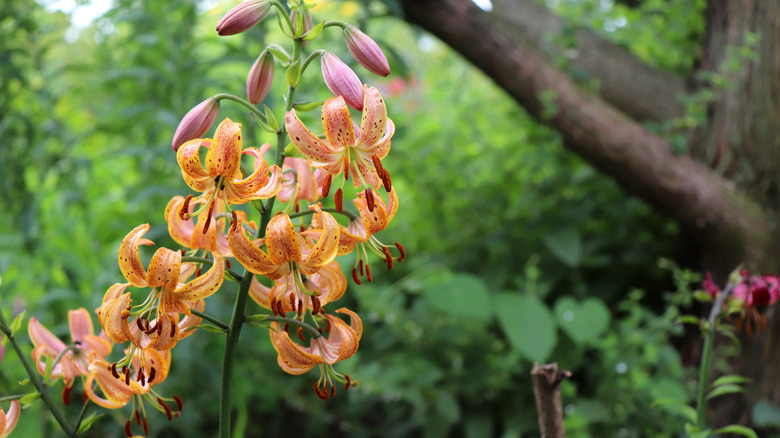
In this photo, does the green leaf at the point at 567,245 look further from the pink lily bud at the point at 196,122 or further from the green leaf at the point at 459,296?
the pink lily bud at the point at 196,122

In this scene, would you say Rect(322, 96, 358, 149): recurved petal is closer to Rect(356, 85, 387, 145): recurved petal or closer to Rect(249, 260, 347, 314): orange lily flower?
Rect(356, 85, 387, 145): recurved petal

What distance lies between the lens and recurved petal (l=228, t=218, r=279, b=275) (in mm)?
518

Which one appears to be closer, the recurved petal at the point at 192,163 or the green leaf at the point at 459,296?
the recurved petal at the point at 192,163

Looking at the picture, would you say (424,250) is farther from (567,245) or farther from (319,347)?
(319,347)

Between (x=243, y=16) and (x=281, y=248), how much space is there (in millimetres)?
238

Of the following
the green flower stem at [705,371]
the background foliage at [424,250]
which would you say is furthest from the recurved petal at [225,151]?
the background foliage at [424,250]

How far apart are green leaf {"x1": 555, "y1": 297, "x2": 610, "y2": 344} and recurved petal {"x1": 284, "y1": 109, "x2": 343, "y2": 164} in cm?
127

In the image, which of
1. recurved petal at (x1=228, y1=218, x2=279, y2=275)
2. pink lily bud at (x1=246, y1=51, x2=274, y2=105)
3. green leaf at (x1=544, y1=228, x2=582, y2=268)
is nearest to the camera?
recurved petal at (x1=228, y1=218, x2=279, y2=275)

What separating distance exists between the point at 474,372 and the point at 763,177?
1.00m

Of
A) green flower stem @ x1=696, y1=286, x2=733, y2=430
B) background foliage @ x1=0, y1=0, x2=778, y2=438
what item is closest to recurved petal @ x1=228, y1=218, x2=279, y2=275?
green flower stem @ x1=696, y1=286, x2=733, y2=430

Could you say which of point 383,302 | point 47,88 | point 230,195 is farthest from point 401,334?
point 230,195

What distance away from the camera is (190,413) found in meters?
1.65

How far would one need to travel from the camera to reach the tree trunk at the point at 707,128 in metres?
1.81

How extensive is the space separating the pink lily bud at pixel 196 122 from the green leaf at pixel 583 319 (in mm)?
1310
